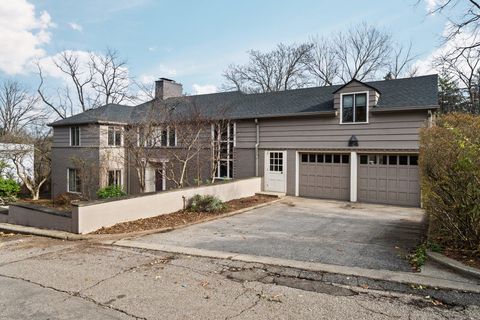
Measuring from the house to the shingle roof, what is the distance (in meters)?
0.04

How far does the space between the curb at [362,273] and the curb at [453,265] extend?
307mm

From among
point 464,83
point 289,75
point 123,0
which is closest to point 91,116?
point 123,0

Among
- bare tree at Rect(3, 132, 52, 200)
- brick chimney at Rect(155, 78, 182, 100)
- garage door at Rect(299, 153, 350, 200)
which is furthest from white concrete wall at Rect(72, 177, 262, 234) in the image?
bare tree at Rect(3, 132, 52, 200)

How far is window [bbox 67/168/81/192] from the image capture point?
1983 cm

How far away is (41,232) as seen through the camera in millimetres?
8219

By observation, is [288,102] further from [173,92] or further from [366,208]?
[173,92]

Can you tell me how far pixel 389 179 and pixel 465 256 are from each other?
833cm

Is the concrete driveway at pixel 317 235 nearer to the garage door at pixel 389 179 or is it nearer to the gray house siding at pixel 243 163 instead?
the garage door at pixel 389 179

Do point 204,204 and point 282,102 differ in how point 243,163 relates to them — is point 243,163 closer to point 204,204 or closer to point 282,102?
point 282,102

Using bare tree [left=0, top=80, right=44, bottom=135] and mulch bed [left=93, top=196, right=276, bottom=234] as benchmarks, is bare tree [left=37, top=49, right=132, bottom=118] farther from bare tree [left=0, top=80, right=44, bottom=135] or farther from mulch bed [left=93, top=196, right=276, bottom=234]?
mulch bed [left=93, top=196, right=276, bottom=234]

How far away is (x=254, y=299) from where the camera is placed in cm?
412

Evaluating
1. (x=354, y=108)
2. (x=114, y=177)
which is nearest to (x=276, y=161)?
(x=354, y=108)

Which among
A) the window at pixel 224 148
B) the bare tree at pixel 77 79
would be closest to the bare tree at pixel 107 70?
the bare tree at pixel 77 79

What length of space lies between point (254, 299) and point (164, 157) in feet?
46.9
